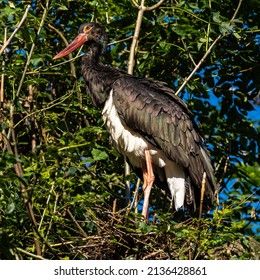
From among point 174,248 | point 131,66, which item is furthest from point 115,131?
point 174,248

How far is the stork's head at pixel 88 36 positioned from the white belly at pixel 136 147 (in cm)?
72

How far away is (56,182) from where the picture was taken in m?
7.14

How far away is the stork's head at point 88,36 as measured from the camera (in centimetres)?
974

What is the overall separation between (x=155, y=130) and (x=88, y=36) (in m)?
1.34

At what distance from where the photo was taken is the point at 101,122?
9625mm

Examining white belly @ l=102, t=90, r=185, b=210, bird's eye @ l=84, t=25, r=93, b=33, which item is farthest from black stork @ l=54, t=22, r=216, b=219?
bird's eye @ l=84, t=25, r=93, b=33

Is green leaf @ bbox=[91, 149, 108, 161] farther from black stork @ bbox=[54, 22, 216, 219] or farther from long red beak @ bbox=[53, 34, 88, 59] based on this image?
long red beak @ bbox=[53, 34, 88, 59]

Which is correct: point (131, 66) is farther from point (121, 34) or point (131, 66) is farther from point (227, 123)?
point (227, 123)

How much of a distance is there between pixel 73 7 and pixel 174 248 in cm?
385

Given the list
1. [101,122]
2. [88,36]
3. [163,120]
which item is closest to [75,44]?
[88,36]

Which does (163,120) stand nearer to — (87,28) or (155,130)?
(155,130)

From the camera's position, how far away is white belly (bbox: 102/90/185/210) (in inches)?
365

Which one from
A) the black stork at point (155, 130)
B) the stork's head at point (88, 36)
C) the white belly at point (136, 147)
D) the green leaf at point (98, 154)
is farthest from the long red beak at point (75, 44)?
the green leaf at point (98, 154)

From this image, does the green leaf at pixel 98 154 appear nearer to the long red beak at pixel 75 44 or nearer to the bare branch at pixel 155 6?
the long red beak at pixel 75 44
